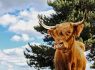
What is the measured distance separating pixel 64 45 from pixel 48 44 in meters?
32.7

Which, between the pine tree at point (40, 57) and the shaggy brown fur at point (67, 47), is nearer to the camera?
the shaggy brown fur at point (67, 47)

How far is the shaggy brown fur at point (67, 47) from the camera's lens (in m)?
9.30

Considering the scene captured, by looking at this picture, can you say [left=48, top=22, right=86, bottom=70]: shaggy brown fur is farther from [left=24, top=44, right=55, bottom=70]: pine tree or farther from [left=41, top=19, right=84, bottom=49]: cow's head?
[left=24, top=44, right=55, bottom=70]: pine tree

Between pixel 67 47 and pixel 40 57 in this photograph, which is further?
pixel 40 57

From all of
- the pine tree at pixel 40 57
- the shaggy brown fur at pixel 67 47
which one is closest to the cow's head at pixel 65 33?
the shaggy brown fur at pixel 67 47

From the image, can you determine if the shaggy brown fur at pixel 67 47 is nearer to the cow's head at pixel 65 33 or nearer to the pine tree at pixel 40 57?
the cow's head at pixel 65 33

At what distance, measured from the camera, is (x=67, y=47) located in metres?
9.37

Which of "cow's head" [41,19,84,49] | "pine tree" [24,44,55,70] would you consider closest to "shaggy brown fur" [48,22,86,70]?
"cow's head" [41,19,84,49]

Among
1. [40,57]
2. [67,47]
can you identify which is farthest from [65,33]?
[40,57]

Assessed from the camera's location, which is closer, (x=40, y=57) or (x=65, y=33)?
(x=65, y=33)

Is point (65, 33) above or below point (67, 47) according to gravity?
above

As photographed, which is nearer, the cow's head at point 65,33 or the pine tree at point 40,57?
the cow's head at point 65,33

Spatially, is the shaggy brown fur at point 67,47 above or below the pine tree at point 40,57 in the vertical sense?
below

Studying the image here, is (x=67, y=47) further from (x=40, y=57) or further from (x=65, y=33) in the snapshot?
(x=40, y=57)
